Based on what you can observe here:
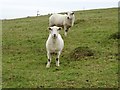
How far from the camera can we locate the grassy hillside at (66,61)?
12773 mm

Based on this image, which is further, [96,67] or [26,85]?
[96,67]

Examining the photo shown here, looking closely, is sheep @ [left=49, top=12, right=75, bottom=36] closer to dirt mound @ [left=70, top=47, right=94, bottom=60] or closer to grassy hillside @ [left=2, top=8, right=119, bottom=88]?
grassy hillside @ [left=2, top=8, right=119, bottom=88]

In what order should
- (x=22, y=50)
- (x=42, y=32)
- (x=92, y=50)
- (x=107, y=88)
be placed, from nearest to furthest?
(x=107, y=88) < (x=92, y=50) < (x=22, y=50) < (x=42, y=32)

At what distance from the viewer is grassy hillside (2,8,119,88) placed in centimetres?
1277

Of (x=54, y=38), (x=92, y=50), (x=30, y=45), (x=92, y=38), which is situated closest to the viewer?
(x=54, y=38)

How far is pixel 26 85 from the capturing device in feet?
40.7

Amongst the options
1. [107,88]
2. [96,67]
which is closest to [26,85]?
[107,88]

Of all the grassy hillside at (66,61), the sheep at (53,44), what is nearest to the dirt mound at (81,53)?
the grassy hillside at (66,61)

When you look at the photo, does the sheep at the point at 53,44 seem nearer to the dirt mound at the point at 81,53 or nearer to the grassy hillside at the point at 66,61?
the grassy hillside at the point at 66,61

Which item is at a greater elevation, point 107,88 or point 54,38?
point 54,38

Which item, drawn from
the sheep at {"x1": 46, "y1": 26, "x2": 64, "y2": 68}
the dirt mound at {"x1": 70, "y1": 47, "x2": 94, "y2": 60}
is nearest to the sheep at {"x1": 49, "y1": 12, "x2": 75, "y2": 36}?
the dirt mound at {"x1": 70, "y1": 47, "x2": 94, "y2": 60}

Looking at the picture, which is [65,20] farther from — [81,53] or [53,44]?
[53,44]

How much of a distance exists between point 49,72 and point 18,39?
9.93m

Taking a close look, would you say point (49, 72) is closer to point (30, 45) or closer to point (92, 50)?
point (92, 50)
